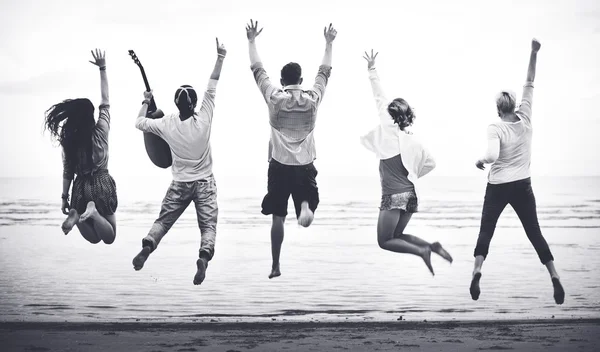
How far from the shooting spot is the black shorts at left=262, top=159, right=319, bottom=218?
718 cm

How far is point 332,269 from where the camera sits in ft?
41.0

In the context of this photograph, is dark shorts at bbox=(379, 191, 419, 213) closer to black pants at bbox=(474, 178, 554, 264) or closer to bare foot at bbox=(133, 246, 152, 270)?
black pants at bbox=(474, 178, 554, 264)

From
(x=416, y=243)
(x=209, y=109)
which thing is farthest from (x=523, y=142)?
(x=209, y=109)

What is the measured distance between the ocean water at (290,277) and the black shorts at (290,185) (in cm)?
142

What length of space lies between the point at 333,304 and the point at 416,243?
8.35 feet

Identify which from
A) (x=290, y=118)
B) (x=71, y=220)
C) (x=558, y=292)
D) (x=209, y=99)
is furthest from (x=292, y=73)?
(x=558, y=292)

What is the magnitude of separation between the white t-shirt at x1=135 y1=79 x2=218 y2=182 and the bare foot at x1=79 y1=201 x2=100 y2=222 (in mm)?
794

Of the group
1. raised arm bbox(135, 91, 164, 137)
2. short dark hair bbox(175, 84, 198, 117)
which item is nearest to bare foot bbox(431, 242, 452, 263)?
short dark hair bbox(175, 84, 198, 117)

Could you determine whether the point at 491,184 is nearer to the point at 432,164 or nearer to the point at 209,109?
the point at 432,164

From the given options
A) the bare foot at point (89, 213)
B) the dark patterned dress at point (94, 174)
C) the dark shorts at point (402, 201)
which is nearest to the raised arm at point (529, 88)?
the dark shorts at point (402, 201)

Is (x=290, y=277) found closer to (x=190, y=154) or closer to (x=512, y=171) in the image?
(x=190, y=154)

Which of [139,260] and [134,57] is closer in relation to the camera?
→ [139,260]

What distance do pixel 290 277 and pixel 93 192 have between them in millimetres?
4737

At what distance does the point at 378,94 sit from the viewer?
7.36m
